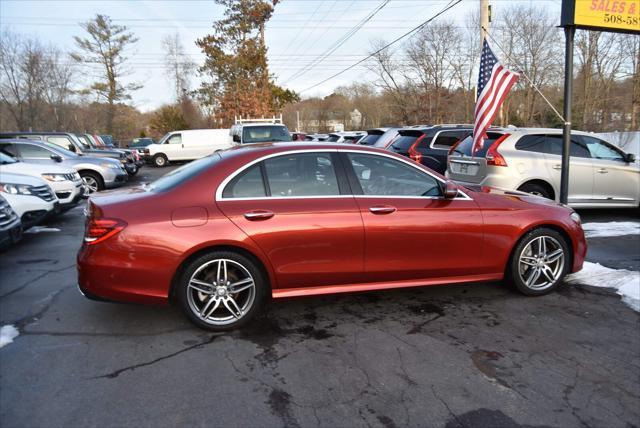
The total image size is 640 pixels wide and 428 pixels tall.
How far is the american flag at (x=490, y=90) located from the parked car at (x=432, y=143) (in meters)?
3.25

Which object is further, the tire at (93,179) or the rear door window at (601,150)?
the tire at (93,179)

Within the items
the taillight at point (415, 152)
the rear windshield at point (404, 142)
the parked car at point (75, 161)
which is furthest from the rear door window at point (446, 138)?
the parked car at point (75, 161)

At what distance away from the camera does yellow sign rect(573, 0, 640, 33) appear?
6316mm

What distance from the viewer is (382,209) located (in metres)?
4.09

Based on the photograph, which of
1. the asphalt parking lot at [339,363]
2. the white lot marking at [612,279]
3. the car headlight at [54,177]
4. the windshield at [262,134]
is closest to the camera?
the asphalt parking lot at [339,363]

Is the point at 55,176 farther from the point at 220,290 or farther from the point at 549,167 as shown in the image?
the point at 549,167

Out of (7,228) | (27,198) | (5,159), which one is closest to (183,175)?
(7,228)

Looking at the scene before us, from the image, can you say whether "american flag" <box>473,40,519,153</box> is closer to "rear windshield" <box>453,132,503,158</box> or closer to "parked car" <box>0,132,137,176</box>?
"rear windshield" <box>453,132,503,158</box>

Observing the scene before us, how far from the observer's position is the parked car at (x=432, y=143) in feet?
35.6

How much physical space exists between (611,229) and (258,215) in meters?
6.58

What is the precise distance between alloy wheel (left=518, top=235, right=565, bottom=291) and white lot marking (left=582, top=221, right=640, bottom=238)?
3011mm

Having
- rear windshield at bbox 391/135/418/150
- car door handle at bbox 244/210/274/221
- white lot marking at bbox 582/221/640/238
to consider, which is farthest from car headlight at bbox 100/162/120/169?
white lot marking at bbox 582/221/640/238

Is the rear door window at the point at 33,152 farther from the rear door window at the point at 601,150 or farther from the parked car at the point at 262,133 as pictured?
the rear door window at the point at 601,150

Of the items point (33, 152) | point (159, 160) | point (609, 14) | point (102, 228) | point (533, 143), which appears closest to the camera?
point (102, 228)
